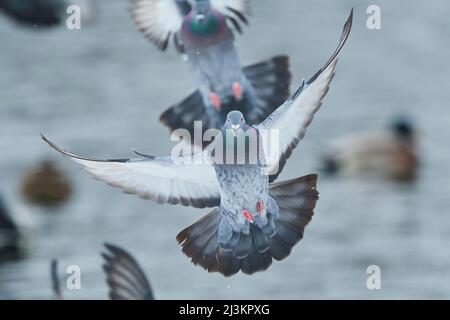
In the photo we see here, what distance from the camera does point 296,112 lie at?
6648 millimetres

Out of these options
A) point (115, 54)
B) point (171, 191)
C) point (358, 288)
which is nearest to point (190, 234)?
point (171, 191)

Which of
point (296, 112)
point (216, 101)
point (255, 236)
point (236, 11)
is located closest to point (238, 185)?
point (255, 236)

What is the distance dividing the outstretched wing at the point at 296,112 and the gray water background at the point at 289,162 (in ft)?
0.99

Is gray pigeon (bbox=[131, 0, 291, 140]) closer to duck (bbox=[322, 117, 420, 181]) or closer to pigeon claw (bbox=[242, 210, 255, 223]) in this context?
pigeon claw (bbox=[242, 210, 255, 223])

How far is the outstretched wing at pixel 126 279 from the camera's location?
22.7 feet

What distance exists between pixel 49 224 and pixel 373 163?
1568mm

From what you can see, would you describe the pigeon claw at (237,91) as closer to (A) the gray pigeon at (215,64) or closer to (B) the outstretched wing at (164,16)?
(A) the gray pigeon at (215,64)

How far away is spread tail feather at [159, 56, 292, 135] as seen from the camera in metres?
6.93

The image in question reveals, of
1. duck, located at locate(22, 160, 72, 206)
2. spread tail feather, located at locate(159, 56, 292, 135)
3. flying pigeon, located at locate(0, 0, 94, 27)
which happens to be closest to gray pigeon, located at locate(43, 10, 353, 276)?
spread tail feather, located at locate(159, 56, 292, 135)

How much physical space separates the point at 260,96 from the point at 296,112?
0.33 metres

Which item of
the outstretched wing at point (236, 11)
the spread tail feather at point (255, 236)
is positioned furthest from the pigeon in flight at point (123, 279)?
the outstretched wing at point (236, 11)

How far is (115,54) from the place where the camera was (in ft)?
25.7

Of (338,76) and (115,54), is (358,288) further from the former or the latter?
(115,54)

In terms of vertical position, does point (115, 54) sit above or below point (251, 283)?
above
